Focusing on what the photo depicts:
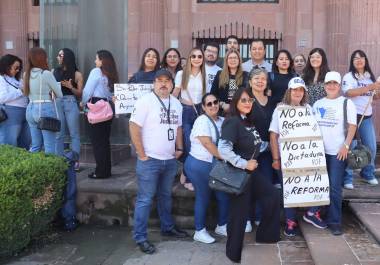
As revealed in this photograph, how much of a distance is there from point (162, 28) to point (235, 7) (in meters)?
1.72

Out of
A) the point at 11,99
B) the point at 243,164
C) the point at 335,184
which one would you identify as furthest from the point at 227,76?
the point at 11,99

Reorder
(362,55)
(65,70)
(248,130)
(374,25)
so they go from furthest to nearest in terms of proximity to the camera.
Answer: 1. (374,25)
2. (65,70)
3. (362,55)
4. (248,130)

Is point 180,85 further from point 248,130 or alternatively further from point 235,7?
point 235,7

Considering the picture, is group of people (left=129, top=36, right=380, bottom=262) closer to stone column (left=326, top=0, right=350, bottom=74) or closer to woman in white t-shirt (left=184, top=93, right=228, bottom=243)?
woman in white t-shirt (left=184, top=93, right=228, bottom=243)

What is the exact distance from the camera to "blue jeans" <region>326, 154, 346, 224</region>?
6027 millimetres

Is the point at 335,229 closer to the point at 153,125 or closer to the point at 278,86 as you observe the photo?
the point at 278,86

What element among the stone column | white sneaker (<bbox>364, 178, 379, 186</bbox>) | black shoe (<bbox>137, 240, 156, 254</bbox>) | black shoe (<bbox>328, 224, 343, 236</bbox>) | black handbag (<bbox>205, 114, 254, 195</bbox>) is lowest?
black shoe (<bbox>137, 240, 156, 254</bbox>)

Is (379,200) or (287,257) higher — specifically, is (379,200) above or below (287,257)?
above

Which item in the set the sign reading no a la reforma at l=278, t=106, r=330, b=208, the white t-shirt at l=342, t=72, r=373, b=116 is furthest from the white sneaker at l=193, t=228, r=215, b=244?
the white t-shirt at l=342, t=72, r=373, b=116

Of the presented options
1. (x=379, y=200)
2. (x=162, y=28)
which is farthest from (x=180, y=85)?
(x=162, y=28)

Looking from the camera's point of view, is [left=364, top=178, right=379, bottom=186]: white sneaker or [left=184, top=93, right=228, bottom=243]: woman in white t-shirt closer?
[left=184, top=93, right=228, bottom=243]: woman in white t-shirt

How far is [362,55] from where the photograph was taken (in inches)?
281

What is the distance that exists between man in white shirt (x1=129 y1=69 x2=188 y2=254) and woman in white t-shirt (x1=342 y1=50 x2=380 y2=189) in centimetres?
251

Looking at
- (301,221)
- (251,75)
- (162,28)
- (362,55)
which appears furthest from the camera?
(162,28)
